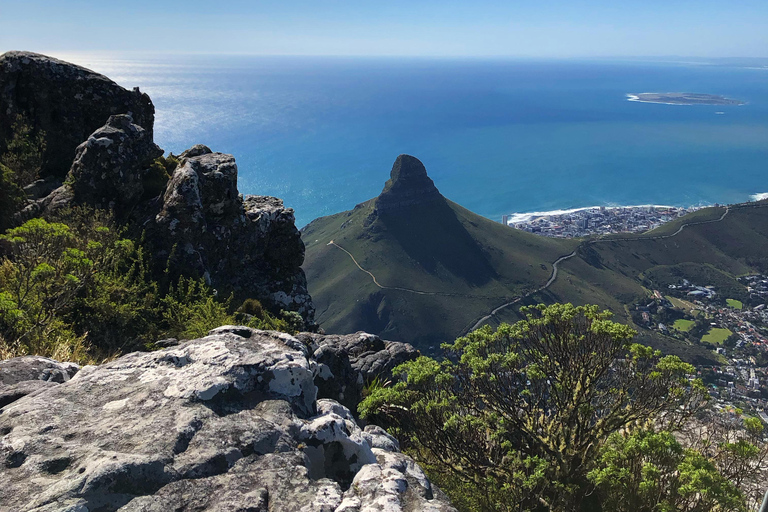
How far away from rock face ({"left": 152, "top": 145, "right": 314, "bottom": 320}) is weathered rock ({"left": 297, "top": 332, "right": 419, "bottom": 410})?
3762 mm

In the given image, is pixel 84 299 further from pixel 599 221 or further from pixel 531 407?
pixel 599 221

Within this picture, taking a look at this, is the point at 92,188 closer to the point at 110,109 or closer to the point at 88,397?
the point at 110,109

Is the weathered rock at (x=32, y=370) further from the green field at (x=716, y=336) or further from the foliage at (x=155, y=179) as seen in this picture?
the green field at (x=716, y=336)

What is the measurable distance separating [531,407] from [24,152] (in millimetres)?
21204

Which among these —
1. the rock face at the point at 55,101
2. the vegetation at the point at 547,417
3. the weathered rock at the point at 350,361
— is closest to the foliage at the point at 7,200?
the rock face at the point at 55,101

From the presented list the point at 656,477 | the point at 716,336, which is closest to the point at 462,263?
the point at 716,336

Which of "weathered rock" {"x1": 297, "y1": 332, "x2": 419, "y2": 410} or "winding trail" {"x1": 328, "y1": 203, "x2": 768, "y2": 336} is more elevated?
"weathered rock" {"x1": 297, "y1": 332, "x2": 419, "y2": 410}

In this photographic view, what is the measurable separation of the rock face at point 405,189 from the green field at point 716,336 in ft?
273

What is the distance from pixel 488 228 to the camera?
141625 millimetres

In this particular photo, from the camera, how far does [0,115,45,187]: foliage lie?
648 inches

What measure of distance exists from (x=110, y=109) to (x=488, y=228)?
430 feet

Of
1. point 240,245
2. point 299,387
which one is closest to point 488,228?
point 240,245

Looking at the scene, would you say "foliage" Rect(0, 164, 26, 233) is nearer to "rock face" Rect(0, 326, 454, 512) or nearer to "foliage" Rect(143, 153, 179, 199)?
"foliage" Rect(143, 153, 179, 199)

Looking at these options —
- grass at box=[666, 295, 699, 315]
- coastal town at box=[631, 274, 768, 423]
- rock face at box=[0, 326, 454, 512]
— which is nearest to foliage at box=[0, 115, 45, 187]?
rock face at box=[0, 326, 454, 512]
